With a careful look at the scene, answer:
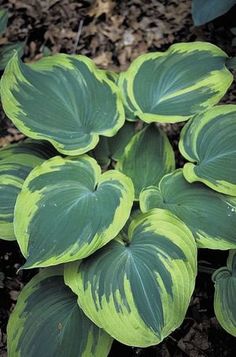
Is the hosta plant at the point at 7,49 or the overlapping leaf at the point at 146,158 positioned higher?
the hosta plant at the point at 7,49

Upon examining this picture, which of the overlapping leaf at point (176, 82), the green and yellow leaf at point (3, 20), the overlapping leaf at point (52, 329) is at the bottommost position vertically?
the overlapping leaf at point (52, 329)

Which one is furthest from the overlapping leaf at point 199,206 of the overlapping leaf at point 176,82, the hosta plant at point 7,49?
the hosta plant at point 7,49

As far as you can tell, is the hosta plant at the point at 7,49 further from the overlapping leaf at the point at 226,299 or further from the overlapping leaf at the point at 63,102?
the overlapping leaf at the point at 226,299

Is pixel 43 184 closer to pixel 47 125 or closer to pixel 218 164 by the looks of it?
pixel 47 125

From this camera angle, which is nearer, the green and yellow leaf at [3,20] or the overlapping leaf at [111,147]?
the overlapping leaf at [111,147]

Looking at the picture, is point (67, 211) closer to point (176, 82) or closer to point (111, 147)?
point (111, 147)
